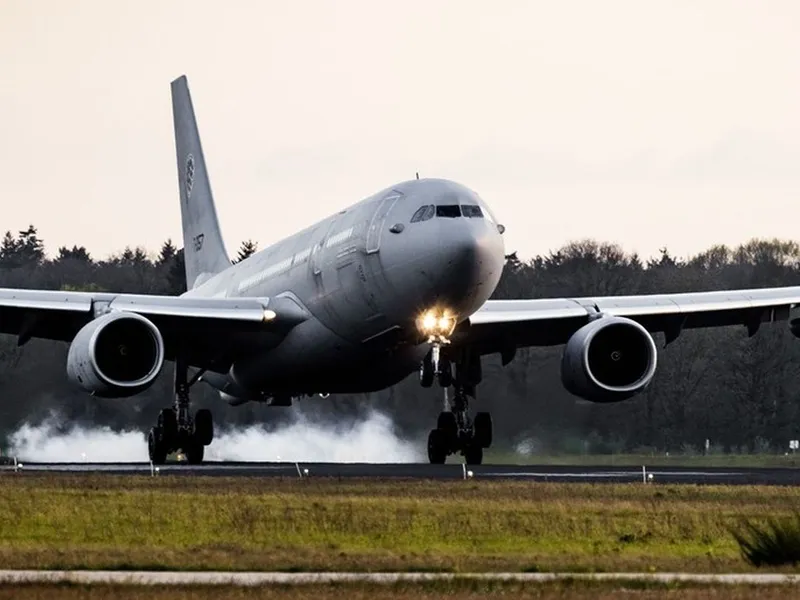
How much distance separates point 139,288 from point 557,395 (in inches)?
1230

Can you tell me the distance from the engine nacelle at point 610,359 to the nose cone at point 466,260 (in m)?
3.80

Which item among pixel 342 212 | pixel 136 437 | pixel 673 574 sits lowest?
pixel 673 574

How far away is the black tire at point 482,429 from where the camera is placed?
44.0 m

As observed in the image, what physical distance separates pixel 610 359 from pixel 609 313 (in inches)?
90.5

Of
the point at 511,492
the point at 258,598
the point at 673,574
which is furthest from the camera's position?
the point at 511,492

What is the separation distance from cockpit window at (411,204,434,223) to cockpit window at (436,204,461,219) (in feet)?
0.54

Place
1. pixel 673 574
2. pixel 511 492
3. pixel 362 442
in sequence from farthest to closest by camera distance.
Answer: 1. pixel 362 442
2. pixel 511 492
3. pixel 673 574

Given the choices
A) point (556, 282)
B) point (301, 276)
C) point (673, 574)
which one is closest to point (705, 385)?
point (556, 282)

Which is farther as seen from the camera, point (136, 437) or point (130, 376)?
point (136, 437)

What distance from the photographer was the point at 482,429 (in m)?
44.1

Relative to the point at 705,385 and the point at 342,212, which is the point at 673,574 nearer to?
the point at 342,212

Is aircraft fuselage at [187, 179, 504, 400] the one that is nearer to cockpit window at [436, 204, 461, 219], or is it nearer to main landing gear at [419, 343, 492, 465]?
cockpit window at [436, 204, 461, 219]

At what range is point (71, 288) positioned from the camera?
8712 cm

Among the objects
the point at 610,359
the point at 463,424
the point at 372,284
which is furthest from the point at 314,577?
the point at 463,424
